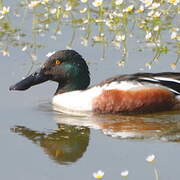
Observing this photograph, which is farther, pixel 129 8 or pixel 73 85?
pixel 129 8

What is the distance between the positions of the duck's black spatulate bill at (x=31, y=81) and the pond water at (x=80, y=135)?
0.15 m

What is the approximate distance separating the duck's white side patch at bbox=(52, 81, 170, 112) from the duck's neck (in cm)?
7

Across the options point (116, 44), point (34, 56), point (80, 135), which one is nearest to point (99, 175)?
point (80, 135)

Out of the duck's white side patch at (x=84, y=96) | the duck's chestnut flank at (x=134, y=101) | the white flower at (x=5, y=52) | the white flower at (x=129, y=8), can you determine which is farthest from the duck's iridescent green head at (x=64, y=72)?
the white flower at (x=129, y=8)

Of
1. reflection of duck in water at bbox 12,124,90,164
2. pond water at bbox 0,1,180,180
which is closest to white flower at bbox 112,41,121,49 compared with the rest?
pond water at bbox 0,1,180,180

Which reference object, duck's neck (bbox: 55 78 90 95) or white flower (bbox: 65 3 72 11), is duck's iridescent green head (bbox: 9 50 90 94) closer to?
duck's neck (bbox: 55 78 90 95)

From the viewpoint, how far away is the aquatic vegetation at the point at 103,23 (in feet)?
41.5

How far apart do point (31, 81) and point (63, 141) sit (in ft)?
5.83

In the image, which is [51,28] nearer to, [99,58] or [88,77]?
[99,58]

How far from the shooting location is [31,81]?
444 inches

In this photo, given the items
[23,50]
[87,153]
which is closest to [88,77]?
[23,50]

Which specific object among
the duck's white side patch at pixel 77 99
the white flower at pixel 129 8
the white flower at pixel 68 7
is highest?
the white flower at pixel 129 8

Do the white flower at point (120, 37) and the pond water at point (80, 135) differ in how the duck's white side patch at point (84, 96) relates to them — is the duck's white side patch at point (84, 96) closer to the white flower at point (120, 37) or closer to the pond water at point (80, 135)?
the pond water at point (80, 135)

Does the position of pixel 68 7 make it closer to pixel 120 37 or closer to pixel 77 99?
pixel 120 37
